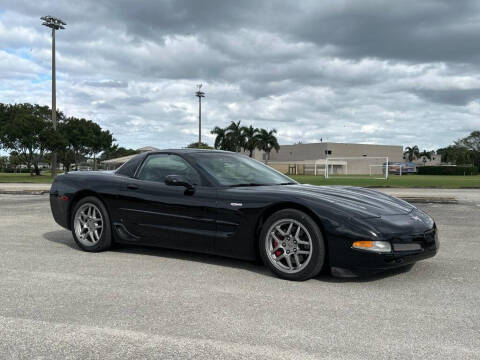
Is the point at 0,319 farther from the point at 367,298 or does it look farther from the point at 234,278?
the point at 367,298

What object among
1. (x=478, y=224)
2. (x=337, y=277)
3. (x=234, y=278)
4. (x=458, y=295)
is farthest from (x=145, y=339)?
(x=478, y=224)

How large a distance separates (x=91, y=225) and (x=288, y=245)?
274 cm

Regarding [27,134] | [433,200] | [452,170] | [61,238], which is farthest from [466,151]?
[61,238]

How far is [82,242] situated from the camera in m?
5.97

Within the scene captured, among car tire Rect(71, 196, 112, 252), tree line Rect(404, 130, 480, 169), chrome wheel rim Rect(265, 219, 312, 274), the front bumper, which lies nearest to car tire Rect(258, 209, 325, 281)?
chrome wheel rim Rect(265, 219, 312, 274)

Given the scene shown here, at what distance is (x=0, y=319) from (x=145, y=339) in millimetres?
1157

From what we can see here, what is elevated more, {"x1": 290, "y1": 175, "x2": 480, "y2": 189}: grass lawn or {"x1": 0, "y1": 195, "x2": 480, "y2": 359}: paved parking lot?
{"x1": 290, "y1": 175, "x2": 480, "y2": 189}: grass lawn

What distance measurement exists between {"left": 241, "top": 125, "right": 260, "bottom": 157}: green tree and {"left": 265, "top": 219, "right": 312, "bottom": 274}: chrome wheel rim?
70865 mm

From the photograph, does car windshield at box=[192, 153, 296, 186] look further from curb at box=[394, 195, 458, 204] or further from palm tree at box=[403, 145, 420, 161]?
palm tree at box=[403, 145, 420, 161]

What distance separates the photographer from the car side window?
17.5 feet

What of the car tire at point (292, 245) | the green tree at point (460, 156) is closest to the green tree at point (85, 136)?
the car tire at point (292, 245)

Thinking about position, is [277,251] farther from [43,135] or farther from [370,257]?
[43,135]

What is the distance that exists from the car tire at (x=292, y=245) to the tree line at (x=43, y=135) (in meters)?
45.5

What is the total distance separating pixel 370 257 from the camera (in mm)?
4133
